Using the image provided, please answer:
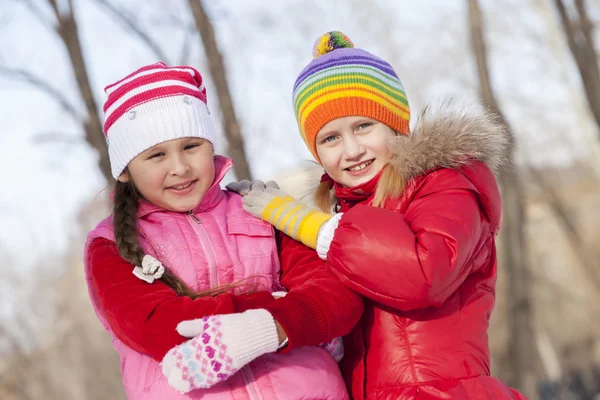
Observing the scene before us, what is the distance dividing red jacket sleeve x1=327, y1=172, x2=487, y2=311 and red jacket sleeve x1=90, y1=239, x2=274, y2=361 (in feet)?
1.03

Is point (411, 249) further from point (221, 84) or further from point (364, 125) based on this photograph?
point (221, 84)

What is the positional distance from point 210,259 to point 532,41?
46.1 feet

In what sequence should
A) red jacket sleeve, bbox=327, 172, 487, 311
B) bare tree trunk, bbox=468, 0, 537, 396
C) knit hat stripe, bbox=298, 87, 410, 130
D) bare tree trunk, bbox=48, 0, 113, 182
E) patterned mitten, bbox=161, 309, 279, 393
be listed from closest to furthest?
1. patterned mitten, bbox=161, 309, 279, 393
2. red jacket sleeve, bbox=327, 172, 487, 311
3. knit hat stripe, bbox=298, 87, 410, 130
4. bare tree trunk, bbox=48, 0, 113, 182
5. bare tree trunk, bbox=468, 0, 537, 396

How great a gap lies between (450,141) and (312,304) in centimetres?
80

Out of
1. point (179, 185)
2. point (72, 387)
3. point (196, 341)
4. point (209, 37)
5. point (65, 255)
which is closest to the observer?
point (196, 341)

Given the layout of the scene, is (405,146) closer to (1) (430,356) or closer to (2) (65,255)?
(1) (430,356)

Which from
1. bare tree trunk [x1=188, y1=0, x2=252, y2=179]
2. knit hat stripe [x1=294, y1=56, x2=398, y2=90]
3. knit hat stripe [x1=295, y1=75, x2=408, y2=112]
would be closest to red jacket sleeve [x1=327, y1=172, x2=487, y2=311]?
knit hat stripe [x1=295, y1=75, x2=408, y2=112]

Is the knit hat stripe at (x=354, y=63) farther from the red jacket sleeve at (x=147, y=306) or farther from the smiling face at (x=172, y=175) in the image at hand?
the red jacket sleeve at (x=147, y=306)

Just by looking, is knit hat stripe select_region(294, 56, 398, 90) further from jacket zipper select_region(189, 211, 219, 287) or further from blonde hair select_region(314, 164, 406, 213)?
jacket zipper select_region(189, 211, 219, 287)

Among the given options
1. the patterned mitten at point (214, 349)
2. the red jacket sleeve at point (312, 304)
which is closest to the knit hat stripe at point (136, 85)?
the red jacket sleeve at point (312, 304)

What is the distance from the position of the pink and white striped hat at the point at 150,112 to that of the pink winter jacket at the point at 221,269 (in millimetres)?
208

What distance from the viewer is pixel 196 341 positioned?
Result: 1880mm

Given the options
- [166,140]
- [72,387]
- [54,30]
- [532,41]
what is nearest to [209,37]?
[54,30]

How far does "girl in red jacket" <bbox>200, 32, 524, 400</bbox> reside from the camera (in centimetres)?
211
